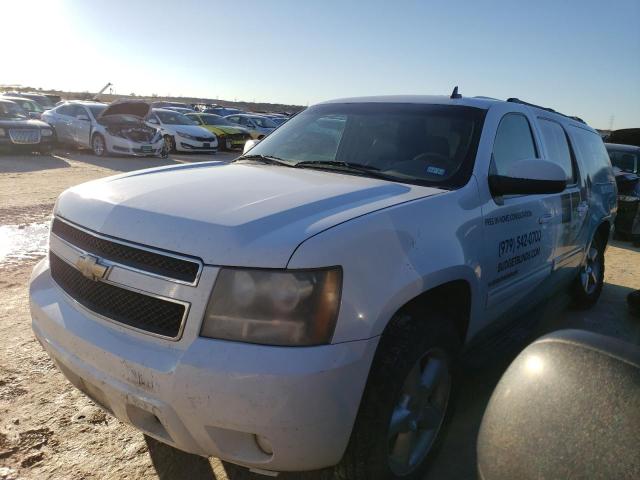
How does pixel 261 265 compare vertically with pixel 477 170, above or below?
below

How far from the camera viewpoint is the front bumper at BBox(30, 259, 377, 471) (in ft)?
5.43

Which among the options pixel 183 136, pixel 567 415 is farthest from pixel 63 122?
pixel 567 415

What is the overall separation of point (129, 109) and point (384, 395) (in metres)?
14.0

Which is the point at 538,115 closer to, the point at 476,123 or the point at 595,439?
the point at 476,123

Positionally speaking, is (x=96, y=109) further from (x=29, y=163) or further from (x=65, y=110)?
(x=29, y=163)

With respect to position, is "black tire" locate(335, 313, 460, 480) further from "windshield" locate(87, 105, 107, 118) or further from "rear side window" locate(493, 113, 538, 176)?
"windshield" locate(87, 105, 107, 118)

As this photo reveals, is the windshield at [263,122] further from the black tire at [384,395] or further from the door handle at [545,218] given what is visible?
the black tire at [384,395]

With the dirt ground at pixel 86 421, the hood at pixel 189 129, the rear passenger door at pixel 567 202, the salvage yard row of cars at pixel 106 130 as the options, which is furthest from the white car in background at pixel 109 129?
the rear passenger door at pixel 567 202

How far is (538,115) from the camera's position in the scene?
145 inches

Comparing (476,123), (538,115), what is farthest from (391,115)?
(538,115)

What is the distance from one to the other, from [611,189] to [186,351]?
4.81m

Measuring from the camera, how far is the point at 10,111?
14555mm

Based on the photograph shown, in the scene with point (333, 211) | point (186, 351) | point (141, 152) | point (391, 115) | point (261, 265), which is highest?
point (391, 115)

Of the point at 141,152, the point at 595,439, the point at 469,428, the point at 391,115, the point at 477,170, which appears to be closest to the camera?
the point at 595,439
